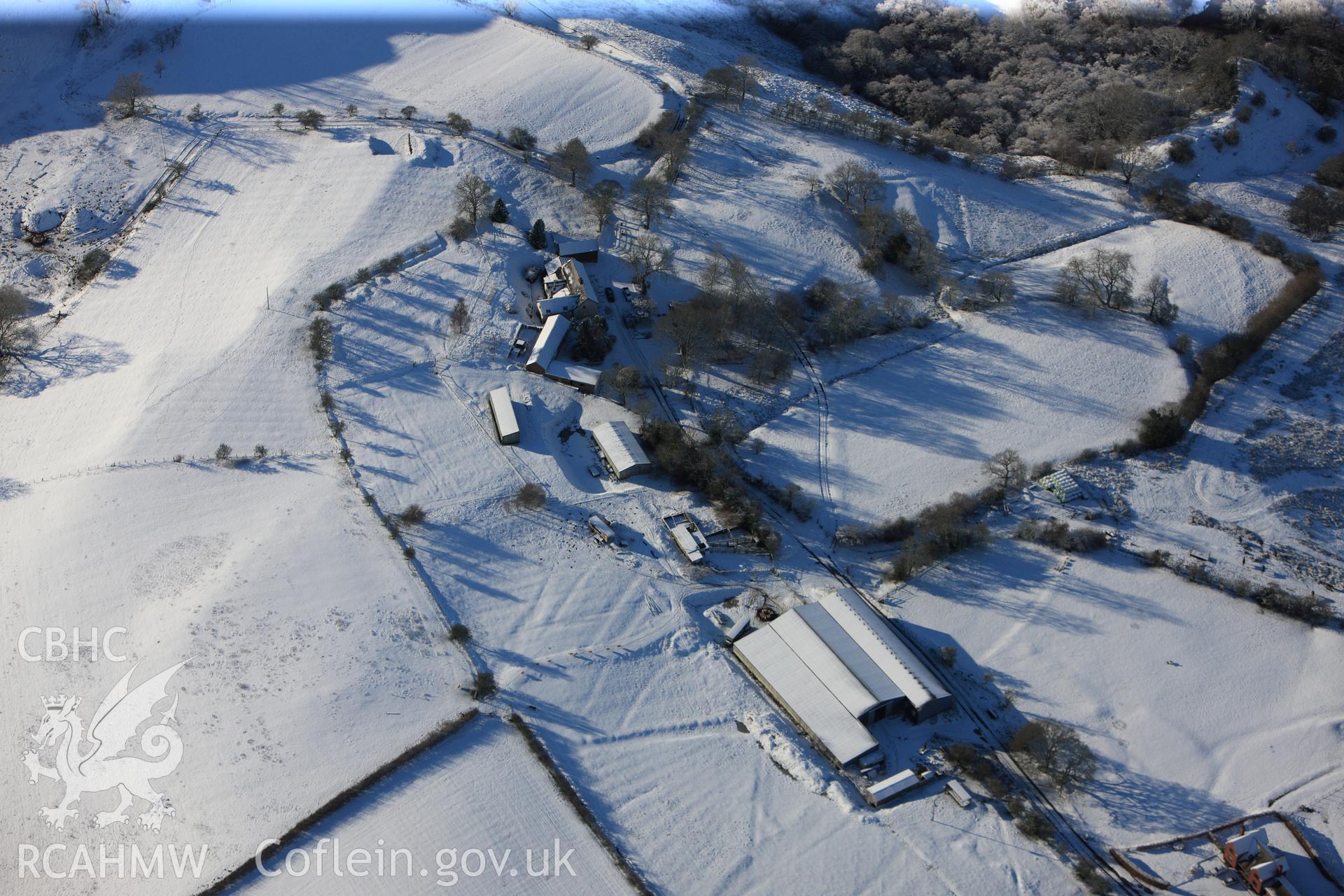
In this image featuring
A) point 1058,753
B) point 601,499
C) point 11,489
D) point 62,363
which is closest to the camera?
point 1058,753

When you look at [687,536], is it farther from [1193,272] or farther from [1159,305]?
[1193,272]

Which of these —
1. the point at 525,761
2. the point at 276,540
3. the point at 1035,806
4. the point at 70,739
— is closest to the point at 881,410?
the point at 1035,806

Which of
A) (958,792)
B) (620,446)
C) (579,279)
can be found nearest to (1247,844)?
(958,792)

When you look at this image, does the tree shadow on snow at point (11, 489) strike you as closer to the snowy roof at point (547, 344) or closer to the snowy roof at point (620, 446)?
the snowy roof at point (547, 344)

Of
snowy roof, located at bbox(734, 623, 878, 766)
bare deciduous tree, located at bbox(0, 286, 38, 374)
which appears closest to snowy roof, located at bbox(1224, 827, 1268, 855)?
snowy roof, located at bbox(734, 623, 878, 766)

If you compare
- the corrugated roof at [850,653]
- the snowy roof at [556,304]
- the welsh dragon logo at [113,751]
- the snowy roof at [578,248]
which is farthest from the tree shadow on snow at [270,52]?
the corrugated roof at [850,653]

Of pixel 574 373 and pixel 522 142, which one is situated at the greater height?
pixel 522 142
